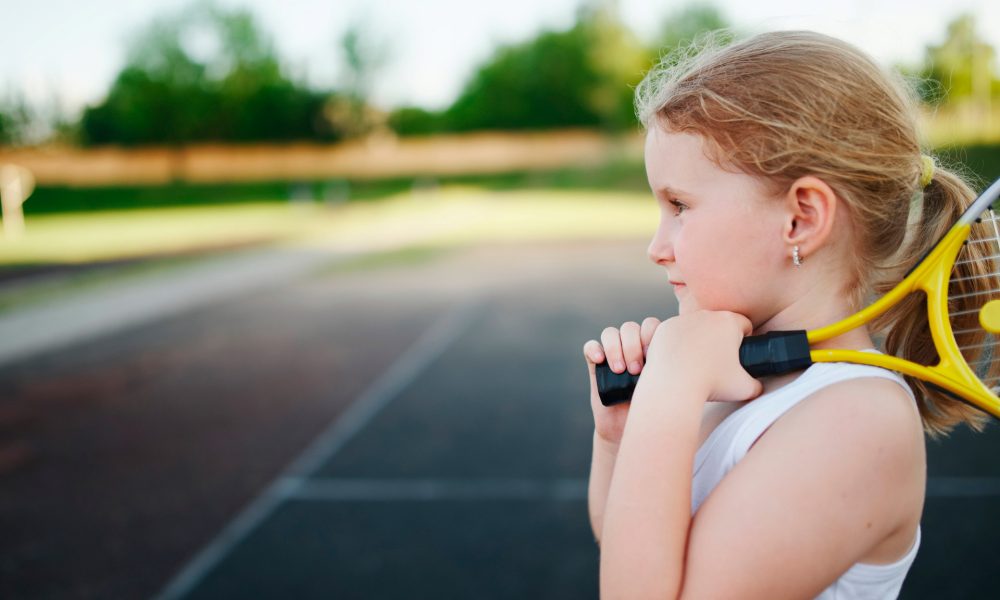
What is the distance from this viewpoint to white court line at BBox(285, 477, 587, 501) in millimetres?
4438

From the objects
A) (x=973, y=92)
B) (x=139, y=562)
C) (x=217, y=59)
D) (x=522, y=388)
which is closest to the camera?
(x=139, y=562)

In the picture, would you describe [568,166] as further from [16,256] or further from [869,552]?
[869,552]

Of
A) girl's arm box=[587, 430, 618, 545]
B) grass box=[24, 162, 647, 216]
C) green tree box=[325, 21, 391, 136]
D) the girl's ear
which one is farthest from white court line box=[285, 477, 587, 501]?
green tree box=[325, 21, 391, 136]

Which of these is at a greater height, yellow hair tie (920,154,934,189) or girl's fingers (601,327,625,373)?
yellow hair tie (920,154,934,189)

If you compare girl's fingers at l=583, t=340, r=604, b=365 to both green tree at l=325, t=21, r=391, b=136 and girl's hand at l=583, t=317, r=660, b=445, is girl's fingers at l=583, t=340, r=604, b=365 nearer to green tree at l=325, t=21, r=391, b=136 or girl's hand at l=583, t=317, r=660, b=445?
girl's hand at l=583, t=317, r=660, b=445

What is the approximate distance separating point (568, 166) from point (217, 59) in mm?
26152

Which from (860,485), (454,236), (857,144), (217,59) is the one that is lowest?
(454,236)

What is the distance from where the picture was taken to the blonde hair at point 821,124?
38.9 inches

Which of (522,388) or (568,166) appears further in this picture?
(568,166)

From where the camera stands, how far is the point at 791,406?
3.28ft

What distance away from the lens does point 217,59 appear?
51.4 meters

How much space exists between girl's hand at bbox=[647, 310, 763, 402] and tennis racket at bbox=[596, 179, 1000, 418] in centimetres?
3

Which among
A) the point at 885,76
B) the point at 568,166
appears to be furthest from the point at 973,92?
the point at 885,76

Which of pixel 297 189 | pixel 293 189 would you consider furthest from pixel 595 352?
pixel 293 189
